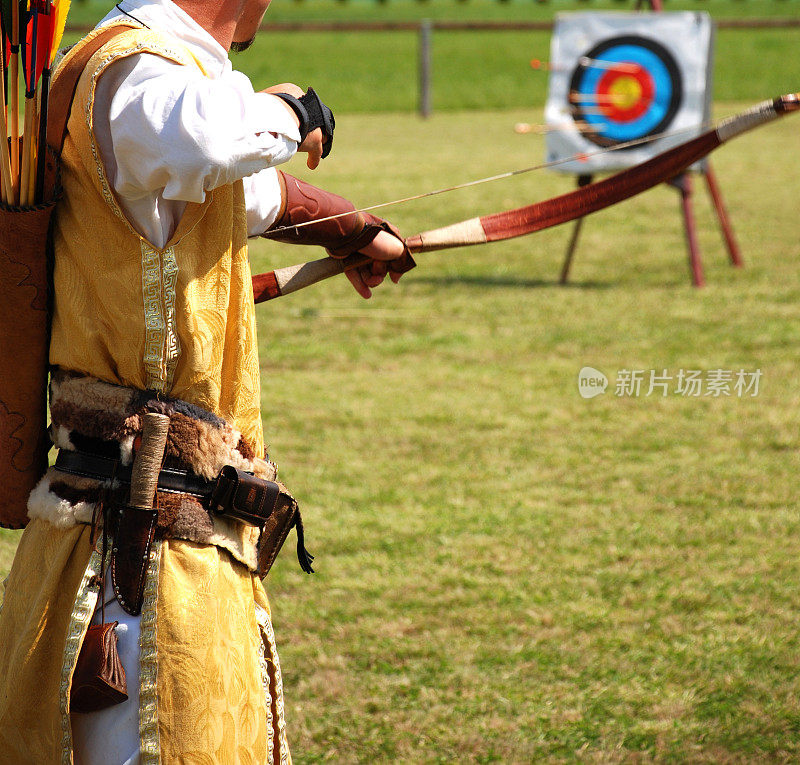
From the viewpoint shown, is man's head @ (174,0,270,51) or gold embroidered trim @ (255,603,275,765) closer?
man's head @ (174,0,270,51)

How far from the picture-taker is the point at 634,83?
6.66 m

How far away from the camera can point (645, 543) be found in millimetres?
3232

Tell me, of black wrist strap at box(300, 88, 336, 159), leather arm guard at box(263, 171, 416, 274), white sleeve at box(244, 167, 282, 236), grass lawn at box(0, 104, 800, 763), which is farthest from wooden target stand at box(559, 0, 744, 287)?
black wrist strap at box(300, 88, 336, 159)

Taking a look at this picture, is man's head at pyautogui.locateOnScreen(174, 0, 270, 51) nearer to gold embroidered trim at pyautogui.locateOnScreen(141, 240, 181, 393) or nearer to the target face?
gold embroidered trim at pyautogui.locateOnScreen(141, 240, 181, 393)

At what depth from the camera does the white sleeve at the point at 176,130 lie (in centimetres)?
116

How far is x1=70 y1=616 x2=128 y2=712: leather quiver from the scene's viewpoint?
1.30 meters

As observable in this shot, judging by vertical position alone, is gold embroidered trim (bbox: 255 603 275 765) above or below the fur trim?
below

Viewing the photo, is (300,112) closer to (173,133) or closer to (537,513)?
(173,133)

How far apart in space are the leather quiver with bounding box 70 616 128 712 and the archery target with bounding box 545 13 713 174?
18.1 ft

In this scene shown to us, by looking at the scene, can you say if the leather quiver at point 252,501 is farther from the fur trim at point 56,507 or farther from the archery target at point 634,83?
the archery target at point 634,83

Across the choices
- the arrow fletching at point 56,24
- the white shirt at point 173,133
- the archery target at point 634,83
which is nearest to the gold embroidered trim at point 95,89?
the white shirt at point 173,133

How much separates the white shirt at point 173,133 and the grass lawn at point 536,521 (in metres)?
1.46

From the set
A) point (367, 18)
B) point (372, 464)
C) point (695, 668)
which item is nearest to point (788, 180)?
point (372, 464)

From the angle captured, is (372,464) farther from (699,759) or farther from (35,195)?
(35,195)
